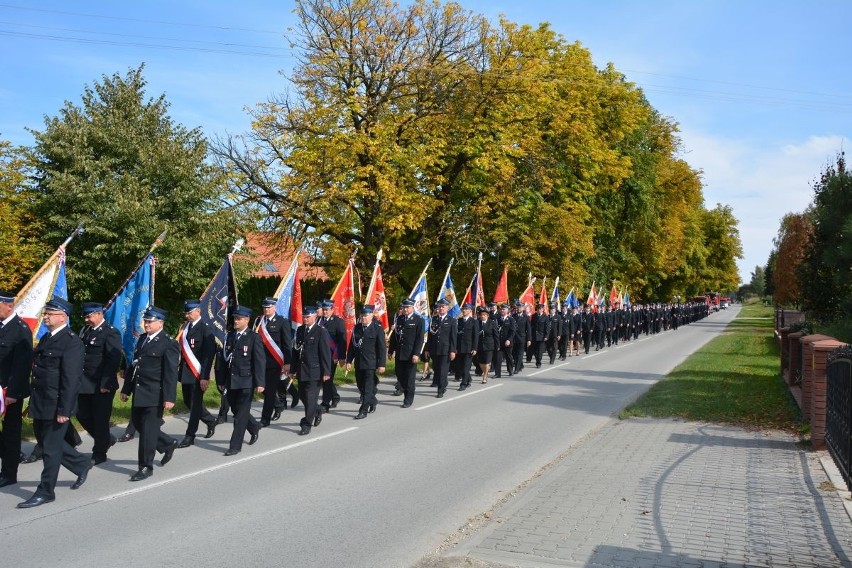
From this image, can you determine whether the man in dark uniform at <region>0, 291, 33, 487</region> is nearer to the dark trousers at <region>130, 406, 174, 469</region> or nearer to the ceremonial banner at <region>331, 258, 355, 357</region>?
the dark trousers at <region>130, 406, 174, 469</region>

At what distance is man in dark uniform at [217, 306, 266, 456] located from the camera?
9.47 metres

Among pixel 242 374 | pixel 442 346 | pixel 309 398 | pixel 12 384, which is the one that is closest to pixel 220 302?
pixel 309 398

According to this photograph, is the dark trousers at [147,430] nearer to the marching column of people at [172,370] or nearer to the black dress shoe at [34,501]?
the marching column of people at [172,370]

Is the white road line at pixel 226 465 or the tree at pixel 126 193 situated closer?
the white road line at pixel 226 465

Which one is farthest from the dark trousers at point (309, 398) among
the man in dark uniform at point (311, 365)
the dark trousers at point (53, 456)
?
the dark trousers at point (53, 456)

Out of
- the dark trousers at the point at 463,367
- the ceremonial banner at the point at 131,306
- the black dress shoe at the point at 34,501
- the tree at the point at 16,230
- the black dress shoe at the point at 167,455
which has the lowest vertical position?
the black dress shoe at the point at 34,501

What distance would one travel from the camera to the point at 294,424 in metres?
11.8

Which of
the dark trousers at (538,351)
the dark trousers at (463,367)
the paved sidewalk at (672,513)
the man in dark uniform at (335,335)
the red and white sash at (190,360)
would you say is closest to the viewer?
the paved sidewalk at (672,513)

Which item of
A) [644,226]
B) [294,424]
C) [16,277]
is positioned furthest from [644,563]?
[644,226]

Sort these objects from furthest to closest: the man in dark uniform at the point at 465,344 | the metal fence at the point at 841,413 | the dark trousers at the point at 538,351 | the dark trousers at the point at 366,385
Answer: the dark trousers at the point at 538,351
the man in dark uniform at the point at 465,344
the dark trousers at the point at 366,385
the metal fence at the point at 841,413

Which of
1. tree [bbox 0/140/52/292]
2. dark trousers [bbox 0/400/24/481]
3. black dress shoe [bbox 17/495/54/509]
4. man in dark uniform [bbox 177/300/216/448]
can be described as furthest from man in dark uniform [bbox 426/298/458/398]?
tree [bbox 0/140/52/292]

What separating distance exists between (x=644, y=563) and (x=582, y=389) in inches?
449

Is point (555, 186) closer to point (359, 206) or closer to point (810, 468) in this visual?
point (359, 206)

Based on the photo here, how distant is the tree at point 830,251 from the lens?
14.0m
